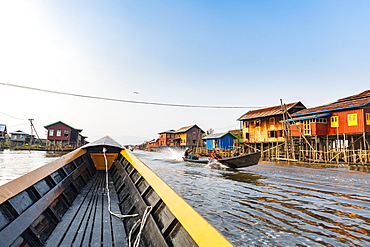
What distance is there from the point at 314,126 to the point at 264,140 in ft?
28.2

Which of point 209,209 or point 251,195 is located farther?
point 251,195

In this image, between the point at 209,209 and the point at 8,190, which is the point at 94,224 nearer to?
the point at 8,190

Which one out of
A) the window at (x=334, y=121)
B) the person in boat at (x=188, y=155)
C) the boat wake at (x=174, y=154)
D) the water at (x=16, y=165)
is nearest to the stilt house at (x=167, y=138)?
the boat wake at (x=174, y=154)

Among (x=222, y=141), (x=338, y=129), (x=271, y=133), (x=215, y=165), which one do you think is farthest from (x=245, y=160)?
(x=222, y=141)

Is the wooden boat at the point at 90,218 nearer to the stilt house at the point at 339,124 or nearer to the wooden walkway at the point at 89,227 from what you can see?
the wooden walkway at the point at 89,227

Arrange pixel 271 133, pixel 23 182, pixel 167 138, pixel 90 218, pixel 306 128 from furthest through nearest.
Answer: pixel 167 138 → pixel 271 133 → pixel 306 128 → pixel 90 218 → pixel 23 182

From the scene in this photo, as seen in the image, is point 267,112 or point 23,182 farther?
point 267,112

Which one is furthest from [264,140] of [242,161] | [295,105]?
[242,161]

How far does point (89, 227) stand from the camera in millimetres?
3146

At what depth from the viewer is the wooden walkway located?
2672 millimetres

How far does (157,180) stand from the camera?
10.0 ft

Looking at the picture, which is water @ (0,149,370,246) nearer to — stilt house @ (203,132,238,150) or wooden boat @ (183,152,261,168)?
wooden boat @ (183,152,261,168)

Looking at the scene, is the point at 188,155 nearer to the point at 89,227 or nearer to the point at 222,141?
the point at 222,141

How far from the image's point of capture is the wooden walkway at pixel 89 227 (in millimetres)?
2672
